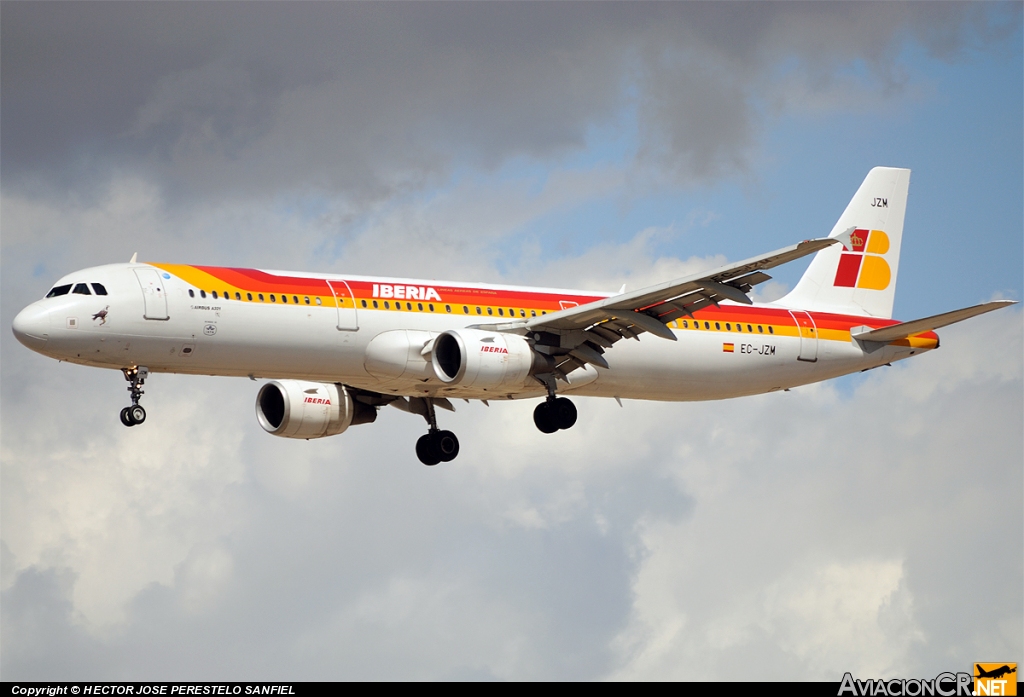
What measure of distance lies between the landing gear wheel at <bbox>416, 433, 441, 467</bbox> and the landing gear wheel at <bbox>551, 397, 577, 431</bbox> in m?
5.85

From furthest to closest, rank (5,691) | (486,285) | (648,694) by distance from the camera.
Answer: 1. (486,285)
2. (5,691)
3. (648,694)

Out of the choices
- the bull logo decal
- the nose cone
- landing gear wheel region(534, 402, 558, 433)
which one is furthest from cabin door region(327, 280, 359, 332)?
the nose cone

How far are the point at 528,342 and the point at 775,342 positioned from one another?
10.4 meters

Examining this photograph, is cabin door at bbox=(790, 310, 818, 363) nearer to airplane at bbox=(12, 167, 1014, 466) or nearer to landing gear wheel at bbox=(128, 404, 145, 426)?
airplane at bbox=(12, 167, 1014, 466)

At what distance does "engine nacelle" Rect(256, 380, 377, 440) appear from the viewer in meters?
48.1

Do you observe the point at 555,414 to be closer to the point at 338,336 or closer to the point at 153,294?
the point at 338,336

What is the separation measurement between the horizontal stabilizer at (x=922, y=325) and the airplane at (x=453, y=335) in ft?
0.24

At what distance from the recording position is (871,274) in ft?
180

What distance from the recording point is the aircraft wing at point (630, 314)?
137 ft

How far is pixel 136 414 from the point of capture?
41375 mm

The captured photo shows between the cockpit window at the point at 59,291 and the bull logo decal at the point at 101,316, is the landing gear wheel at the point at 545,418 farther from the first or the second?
the cockpit window at the point at 59,291

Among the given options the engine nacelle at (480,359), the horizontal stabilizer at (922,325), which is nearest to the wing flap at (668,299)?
the engine nacelle at (480,359)

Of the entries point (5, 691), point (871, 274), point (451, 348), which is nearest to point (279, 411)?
point (451, 348)

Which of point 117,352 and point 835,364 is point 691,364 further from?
point 117,352
